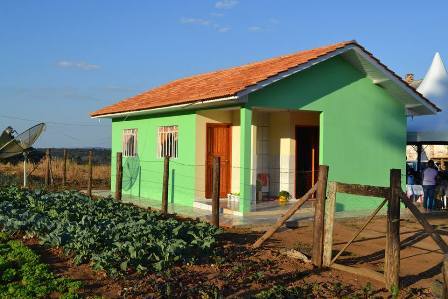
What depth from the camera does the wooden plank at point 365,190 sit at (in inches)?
284

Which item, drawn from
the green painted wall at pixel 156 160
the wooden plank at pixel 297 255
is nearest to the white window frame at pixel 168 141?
the green painted wall at pixel 156 160

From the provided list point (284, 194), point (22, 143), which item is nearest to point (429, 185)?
point (284, 194)

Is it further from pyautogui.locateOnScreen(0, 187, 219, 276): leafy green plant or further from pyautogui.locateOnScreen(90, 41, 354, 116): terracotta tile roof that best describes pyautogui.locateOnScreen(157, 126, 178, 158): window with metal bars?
pyautogui.locateOnScreen(0, 187, 219, 276): leafy green plant

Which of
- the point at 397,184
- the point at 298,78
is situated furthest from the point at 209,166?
the point at 397,184

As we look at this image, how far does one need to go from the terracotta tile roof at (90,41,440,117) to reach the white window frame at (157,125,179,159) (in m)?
0.89

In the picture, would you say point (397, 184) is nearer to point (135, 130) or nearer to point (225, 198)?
point (225, 198)

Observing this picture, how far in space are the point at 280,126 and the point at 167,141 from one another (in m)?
3.42

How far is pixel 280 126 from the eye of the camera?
53.3 ft

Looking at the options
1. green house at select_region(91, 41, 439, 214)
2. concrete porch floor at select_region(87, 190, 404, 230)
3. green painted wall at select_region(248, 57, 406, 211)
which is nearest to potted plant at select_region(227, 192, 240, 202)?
green house at select_region(91, 41, 439, 214)

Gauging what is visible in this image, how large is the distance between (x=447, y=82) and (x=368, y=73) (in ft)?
24.1

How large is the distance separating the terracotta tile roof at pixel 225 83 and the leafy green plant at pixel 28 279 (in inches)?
240

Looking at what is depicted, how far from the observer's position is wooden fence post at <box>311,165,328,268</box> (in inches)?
308

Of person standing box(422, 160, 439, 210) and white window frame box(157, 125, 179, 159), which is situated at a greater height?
white window frame box(157, 125, 179, 159)

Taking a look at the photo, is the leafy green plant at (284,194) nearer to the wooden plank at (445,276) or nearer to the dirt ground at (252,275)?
the dirt ground at (252,275)
